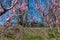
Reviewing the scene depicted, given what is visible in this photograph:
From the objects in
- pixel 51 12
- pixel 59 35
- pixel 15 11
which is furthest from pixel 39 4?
pixel 59 35

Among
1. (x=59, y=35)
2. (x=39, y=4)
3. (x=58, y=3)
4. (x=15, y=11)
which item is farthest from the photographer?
(x=59, y=35)

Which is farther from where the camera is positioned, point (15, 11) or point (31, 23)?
point (31, 23)

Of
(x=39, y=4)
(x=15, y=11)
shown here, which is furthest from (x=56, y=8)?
(x=15, y=11)

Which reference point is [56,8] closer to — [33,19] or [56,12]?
[56,12]

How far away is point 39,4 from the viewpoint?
4.48 meters

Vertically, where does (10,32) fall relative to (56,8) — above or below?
below

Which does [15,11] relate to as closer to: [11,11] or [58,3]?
[11,11]

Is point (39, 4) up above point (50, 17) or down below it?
above

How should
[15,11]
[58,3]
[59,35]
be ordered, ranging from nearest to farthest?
[15,11] < [58,3] < [59,35]

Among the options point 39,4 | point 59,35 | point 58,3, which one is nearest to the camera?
point 39,4

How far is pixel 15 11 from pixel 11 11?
99mm

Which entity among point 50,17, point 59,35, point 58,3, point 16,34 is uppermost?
point 58,3

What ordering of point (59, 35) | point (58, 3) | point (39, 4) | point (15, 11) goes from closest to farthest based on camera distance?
1. point (15, 11)
2. point (39, 4)
3. point (58, 3)
4. point (59, 35)

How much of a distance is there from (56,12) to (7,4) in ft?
3.96
